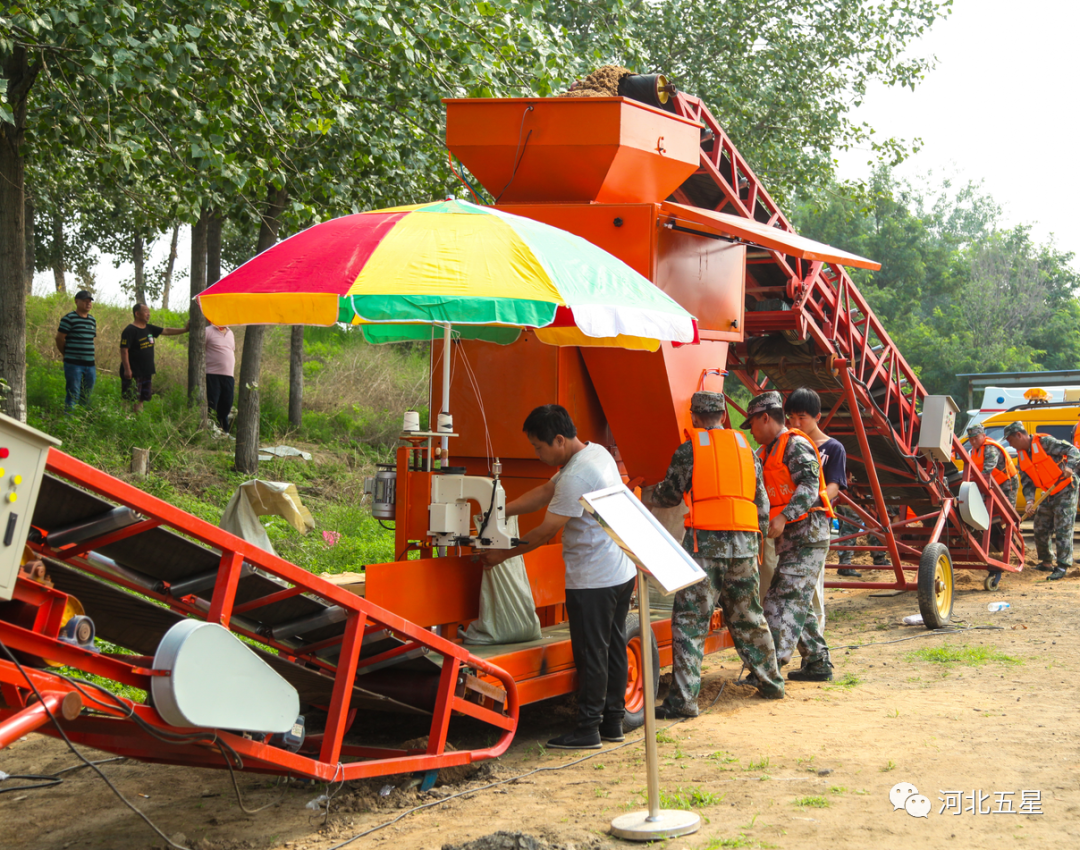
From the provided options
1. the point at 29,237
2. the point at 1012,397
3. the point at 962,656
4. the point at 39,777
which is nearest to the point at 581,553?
the point at 39,777

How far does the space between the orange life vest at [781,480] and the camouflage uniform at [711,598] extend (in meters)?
0.52

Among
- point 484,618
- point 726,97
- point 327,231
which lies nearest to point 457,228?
point 327,231

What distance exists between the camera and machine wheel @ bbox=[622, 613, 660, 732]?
5812 mm

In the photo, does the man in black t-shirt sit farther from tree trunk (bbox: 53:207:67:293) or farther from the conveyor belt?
the conveyor belt

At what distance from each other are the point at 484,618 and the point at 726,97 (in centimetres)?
1373

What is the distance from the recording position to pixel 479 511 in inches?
212

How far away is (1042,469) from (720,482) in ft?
27.9

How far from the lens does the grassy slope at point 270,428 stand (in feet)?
35.7

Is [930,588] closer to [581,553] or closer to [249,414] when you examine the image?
[581,553]

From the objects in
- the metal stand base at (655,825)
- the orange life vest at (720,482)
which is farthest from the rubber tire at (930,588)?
the metal stand base at (655,825)

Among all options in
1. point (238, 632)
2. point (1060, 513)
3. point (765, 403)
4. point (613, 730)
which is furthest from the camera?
point (1060, 513)

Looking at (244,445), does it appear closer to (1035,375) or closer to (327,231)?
(327,231)

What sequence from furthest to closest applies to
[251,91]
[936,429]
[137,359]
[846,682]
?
[137,359]
[936,429]
[251,91]
[846,682]

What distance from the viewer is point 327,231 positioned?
4832 mm
